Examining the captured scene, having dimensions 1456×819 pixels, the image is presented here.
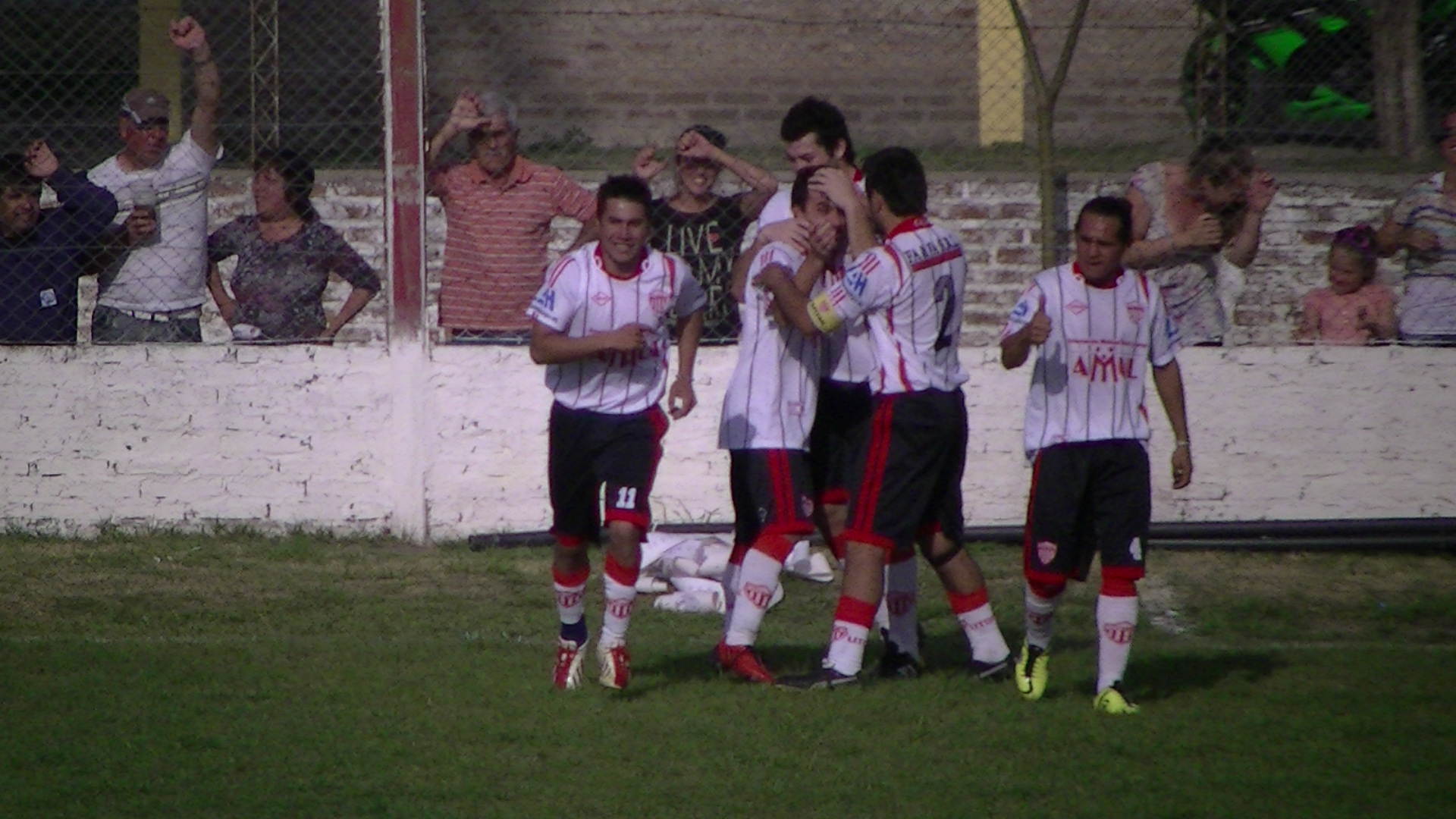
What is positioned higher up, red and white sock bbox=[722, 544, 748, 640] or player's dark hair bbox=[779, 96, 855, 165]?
player's dark hair bbox=[779, 96, 855, 165]

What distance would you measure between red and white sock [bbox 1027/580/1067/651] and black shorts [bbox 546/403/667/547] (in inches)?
55.9

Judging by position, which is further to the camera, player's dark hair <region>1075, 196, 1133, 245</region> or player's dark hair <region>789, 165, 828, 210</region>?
player's dark hair <region>789, 165, 828, 210</region>

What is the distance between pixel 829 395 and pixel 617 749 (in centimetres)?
184

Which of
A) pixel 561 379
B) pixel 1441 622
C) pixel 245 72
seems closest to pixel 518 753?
pixel 561 379

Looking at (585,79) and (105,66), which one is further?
(585,79)

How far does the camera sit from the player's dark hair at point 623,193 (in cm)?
618

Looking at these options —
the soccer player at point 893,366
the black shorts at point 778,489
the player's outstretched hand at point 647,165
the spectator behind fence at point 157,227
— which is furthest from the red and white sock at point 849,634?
the spectator behind fence at point 157,227

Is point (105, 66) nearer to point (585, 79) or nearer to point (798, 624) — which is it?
point (585, 79)

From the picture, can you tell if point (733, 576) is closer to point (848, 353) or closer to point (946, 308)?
point (848, 353)

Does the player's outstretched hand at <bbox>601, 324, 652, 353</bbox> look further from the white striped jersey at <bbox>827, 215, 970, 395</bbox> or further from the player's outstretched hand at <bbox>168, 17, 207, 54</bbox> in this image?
the player's outstretched hand at <bbox>168, 17, 207, 54</bbox>

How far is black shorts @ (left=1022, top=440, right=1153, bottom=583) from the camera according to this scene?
601 centimetres

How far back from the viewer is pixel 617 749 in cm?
544

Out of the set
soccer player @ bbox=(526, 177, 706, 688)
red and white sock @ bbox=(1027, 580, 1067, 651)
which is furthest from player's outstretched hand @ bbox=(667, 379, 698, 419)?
red and white sock @ bbox=(1027, 580, 1067, 651)

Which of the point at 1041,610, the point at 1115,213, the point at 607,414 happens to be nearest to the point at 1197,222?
the point at 1115,213
